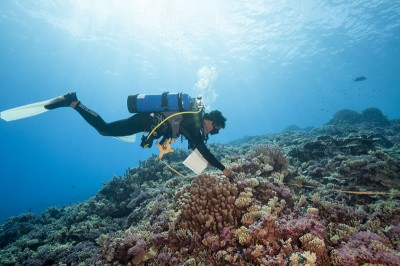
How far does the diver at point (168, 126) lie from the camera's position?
19.6 ft

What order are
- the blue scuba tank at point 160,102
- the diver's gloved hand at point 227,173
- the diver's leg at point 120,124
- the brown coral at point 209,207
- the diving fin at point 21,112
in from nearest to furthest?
1. the brown coral at point 209,207
2. the diver's gloved hand at point 227,173
3. the blue scuba tank at point 160,102
4. the diving fin at point 21,112
5. the diver's leg at point 120,124

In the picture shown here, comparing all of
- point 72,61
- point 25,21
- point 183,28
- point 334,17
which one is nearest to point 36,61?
point 72,61

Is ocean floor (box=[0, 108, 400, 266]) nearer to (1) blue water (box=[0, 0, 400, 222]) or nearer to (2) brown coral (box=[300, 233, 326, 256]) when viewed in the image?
(2) brown coral (box=[300, 233, 326, 256])

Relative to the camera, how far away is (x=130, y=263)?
4.23 m

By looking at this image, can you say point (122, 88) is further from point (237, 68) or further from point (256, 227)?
point (256, 227)

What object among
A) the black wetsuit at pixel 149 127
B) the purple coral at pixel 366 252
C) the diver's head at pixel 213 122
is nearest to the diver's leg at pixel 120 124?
the black wetsuit at pixel 149 127

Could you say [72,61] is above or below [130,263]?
above

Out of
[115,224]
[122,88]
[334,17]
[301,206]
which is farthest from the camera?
[122,88]

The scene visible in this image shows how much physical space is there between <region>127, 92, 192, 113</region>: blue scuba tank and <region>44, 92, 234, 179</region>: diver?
7.8 inches

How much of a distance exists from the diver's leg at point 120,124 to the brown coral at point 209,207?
2.66 meters

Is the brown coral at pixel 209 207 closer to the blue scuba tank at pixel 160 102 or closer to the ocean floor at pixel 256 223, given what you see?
the ocean floor at pixel 256 223

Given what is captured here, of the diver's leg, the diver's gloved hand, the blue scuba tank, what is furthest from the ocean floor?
the diver's leg

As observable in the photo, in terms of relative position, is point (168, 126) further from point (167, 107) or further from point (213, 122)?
point (213, 122)

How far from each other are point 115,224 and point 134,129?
3196mm
